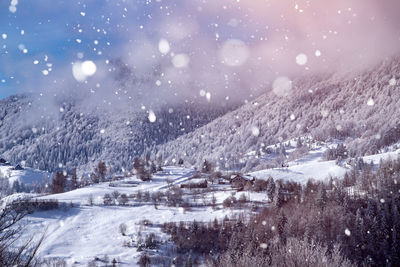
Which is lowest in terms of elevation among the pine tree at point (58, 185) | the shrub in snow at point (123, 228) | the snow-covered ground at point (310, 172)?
the shrub in snow at point (123, 228)

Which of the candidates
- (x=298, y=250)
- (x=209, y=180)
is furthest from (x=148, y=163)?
(x=298, y=250)

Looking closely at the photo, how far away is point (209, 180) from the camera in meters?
110

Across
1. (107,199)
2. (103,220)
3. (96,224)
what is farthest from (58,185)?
(96,224)

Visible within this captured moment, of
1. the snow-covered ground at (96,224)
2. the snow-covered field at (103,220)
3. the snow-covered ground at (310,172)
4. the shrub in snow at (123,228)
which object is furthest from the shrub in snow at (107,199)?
the snow-covered ground at (310,172)

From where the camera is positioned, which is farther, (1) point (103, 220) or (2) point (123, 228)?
(1) point (103, 220)

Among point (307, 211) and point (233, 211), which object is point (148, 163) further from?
point (307, 211)

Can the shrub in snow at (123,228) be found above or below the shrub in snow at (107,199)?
below

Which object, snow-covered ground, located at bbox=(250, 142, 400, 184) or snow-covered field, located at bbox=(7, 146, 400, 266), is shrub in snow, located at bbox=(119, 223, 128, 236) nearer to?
snow-covered field, located at bbox=(7, 146, 400, 266)

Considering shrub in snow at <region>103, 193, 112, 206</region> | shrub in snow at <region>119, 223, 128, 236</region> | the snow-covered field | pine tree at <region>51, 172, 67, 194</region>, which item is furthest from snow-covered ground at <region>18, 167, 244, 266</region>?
pine tree at <region>51, 172, 67, 194</region>

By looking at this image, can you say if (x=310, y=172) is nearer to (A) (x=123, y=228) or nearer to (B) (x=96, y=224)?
(A) (x=123, y=228)

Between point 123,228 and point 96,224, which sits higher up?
point 96,224

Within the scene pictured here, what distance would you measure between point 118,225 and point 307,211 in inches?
1856

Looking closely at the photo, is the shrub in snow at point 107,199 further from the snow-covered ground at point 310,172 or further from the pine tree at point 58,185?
the snow-covered ground at point 310,172

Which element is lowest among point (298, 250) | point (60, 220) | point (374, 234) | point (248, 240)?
point (374, 234)
